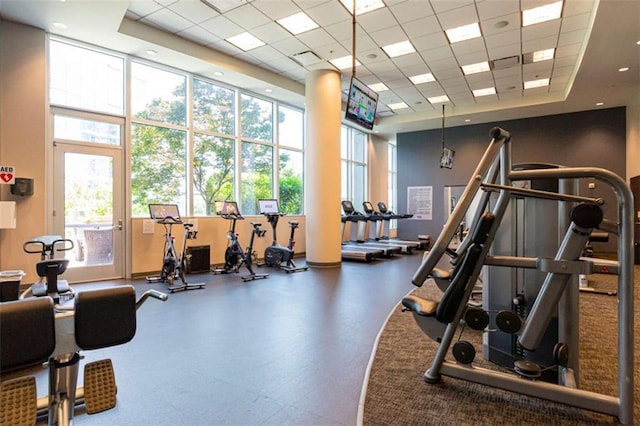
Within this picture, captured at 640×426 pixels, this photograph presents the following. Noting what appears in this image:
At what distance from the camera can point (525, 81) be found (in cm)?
874

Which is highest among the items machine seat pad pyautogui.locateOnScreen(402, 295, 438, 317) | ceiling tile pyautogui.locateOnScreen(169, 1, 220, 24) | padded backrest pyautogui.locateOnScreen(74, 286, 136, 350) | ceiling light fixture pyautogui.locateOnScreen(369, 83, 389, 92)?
ceiling light fixture pyautogui.locateOnScreen(369, 83, 389, 92)

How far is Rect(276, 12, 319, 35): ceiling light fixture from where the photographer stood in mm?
5891

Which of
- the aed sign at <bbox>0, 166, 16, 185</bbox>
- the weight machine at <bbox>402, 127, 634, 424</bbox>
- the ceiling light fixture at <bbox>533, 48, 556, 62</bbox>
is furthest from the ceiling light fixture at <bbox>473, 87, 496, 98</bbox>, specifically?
the aed sign at <bbox>0, 166, 16, 185</bbox>

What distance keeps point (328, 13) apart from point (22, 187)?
5.35 m

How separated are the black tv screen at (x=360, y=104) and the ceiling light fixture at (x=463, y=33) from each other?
5.64 feet

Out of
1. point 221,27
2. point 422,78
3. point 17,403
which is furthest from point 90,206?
point 422,78

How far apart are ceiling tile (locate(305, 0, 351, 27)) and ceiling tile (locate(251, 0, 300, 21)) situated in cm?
25

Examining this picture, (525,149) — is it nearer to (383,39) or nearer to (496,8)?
(496,8)

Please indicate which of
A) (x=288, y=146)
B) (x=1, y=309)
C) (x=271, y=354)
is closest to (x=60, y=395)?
(x=1, y=309)

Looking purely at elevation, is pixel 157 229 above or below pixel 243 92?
below

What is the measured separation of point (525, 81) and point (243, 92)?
6912 millimetres

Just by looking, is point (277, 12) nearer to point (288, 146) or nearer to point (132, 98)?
point (132, 98)

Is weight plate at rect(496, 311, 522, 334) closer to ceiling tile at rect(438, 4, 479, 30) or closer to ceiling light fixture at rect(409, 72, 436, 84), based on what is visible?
ceiling tile at rect(438, 4, 479, 30)

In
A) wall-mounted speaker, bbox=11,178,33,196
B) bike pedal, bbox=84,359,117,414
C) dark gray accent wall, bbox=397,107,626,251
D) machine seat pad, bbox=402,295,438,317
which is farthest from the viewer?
dark gray accent wall, bbox=397,107,626,251
